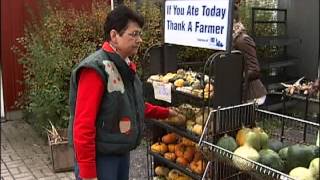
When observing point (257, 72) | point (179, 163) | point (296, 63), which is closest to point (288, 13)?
point (296, 63)

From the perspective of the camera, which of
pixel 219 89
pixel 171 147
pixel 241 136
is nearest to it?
pixel 241 136

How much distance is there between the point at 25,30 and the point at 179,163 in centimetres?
418

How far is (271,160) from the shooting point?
2.45 m

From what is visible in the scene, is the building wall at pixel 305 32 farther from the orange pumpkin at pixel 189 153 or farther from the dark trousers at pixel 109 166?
the dark trousers at pixel 109 166

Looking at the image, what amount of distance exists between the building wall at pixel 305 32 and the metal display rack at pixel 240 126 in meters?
4.46

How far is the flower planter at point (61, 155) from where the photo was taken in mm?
4980

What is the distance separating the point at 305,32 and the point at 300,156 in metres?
5.62

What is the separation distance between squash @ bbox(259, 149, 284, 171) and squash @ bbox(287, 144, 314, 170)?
56mm

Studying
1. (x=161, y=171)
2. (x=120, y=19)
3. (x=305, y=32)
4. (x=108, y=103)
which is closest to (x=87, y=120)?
(x=108, y=103)

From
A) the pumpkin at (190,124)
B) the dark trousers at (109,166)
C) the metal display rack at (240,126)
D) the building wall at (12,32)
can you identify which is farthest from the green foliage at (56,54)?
the metal display rack at (240,126)

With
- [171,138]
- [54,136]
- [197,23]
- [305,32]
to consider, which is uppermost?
[197,23]

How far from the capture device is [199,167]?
3.34m

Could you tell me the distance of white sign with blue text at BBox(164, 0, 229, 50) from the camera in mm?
3113

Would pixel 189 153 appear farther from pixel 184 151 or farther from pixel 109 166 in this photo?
pixel 109 166
